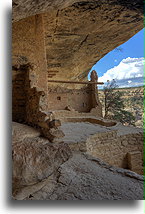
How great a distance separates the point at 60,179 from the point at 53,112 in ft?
8.77

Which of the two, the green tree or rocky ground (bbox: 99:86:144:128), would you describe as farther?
rocky ground (bbox: 99:86:144:128)

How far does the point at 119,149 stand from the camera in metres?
3.83

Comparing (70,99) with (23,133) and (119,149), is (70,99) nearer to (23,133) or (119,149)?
(119,149)

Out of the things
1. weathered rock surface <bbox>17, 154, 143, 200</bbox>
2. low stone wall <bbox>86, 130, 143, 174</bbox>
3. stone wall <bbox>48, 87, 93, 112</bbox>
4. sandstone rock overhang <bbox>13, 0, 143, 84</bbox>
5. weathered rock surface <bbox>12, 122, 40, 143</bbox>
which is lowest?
low stone wall <bbox>86, 130, 143, 174</bbox>

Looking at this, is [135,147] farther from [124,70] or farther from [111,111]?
[111,111]

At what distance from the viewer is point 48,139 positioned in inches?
86.6

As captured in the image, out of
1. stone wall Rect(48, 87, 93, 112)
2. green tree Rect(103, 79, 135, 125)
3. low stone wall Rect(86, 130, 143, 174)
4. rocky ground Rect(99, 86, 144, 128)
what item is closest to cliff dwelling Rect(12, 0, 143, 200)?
low stone wall Rect(86, 130, 143, 174)

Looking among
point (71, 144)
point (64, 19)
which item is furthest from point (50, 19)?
point (71, 144)

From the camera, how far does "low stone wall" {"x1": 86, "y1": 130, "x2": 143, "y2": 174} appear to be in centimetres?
340

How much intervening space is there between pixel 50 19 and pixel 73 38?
1.49 metres

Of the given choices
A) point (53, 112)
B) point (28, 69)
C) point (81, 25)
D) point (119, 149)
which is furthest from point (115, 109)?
point (28, 69)

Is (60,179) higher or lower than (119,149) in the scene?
higher

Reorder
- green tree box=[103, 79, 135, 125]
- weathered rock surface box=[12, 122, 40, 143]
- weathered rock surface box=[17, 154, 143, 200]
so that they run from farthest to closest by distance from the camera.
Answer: green tree box=[103, 79, 135, 125]
weathered rock surface box=[12, 122, 40, 143]
weathered rock surface box=[17, 154, 143, 200]

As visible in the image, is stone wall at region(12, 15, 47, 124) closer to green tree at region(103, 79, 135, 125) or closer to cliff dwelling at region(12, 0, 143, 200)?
cliff dwelling at region(12, 0, 143, 200)
